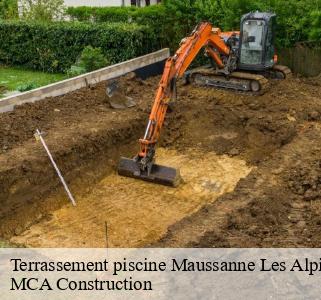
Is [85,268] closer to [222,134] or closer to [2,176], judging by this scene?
[2,176]

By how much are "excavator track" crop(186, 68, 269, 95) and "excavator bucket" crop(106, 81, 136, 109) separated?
2217 mm

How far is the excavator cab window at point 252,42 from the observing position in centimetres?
1441

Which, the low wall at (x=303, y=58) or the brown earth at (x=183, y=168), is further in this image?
the low wall at (x=303, y=58)

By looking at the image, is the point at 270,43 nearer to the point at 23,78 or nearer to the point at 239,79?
the point at 239,79

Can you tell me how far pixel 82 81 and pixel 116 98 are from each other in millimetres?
1867

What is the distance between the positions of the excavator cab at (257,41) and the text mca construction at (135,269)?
844cm

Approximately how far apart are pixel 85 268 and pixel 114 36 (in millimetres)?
11849

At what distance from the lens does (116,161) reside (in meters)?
12.5

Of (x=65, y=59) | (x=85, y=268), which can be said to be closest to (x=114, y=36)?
(x=65, y=59)

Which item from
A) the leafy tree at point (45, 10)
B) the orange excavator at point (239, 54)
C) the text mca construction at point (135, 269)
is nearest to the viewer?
the text mca construction at point (135, 269)

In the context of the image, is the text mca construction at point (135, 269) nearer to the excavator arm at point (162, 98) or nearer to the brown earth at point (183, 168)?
the brown earth at point (183, 168)

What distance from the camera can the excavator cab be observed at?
14.3 m

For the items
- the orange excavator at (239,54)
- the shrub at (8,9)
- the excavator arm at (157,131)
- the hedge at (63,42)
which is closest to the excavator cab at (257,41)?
the orange excavator at (239,54)

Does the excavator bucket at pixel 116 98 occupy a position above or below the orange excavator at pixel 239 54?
below
